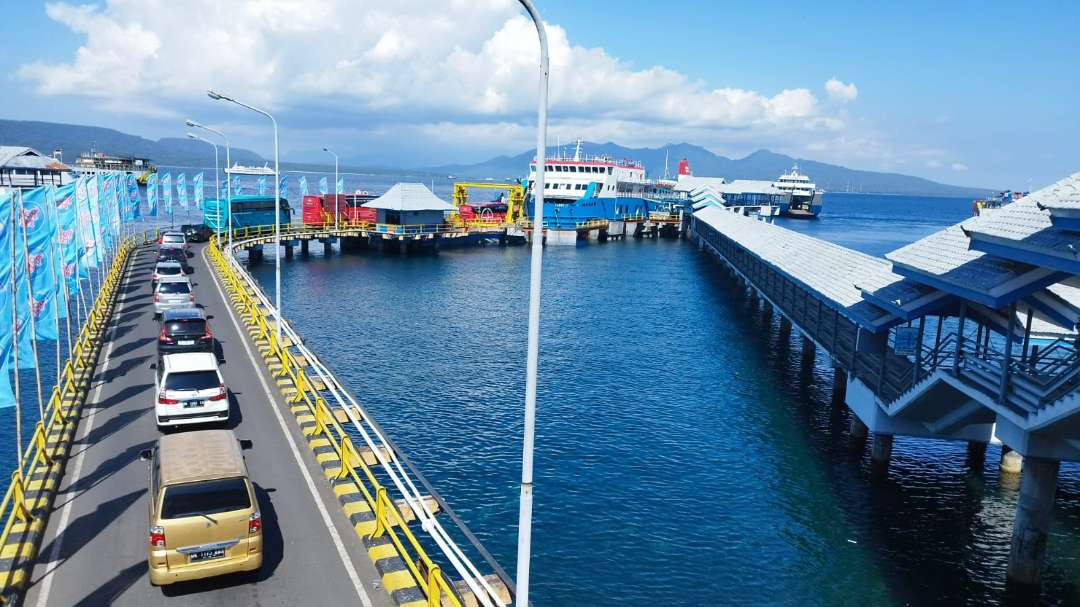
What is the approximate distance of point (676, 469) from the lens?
25.0 metres

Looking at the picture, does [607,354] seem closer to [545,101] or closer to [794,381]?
[794,381]

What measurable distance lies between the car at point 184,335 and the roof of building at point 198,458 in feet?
38.0

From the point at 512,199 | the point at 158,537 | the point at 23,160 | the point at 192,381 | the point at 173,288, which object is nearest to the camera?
the point at 158,537

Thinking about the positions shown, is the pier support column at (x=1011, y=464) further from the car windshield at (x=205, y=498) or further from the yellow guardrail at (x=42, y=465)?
the yellow guardrail at (x=42, y=465)

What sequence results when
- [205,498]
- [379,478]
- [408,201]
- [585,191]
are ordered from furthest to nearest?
1. [585,191]
2. [408,201]
3. [379,478]
4. [205,498]

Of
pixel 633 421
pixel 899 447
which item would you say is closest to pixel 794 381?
pixel 899 447

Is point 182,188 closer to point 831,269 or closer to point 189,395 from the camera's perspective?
point 189,395

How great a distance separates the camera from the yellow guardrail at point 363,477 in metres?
11.3

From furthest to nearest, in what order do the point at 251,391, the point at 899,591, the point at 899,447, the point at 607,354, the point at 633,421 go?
the point at 607,354 → the point at 633,421 → the point at 899,447 → the point at 251,391 → the point at 899,591

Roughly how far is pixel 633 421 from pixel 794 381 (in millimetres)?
11614

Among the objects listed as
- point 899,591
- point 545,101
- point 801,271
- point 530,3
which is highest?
point 530,3

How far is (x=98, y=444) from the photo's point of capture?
59.8 feet

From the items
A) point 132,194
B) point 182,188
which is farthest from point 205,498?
point 182,188

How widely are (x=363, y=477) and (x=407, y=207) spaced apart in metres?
67.4
